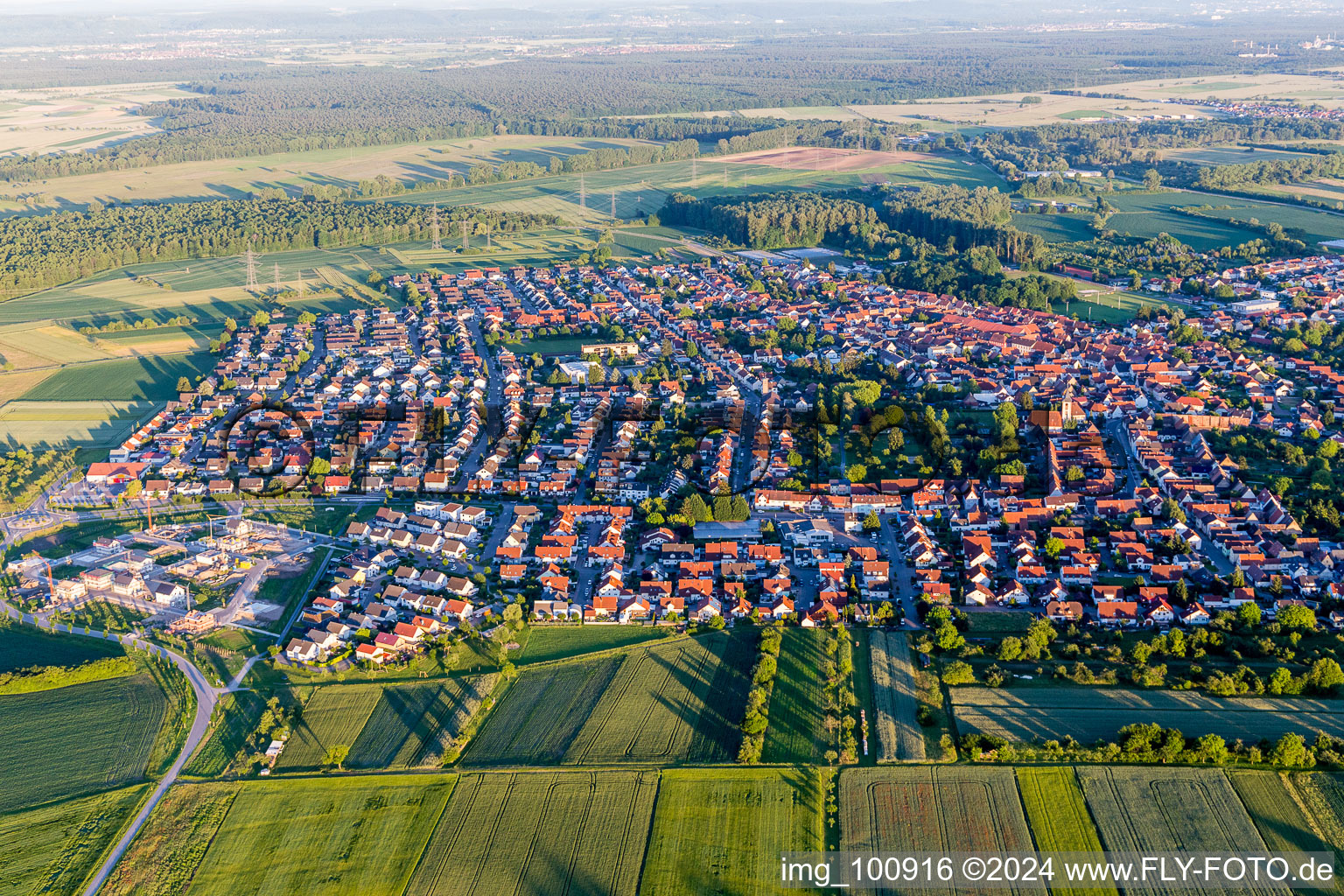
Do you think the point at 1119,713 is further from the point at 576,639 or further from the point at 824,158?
the point at 824,158

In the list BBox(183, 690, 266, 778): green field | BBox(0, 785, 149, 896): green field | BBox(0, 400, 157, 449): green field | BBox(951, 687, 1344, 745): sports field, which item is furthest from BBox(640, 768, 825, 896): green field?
BBox(0, 400, 157, 449): green field

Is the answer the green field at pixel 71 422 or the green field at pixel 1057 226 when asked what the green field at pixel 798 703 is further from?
the green field at pixel 1057 226

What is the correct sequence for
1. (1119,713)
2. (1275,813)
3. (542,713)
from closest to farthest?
(1275,813), (1119,713), (542,713)

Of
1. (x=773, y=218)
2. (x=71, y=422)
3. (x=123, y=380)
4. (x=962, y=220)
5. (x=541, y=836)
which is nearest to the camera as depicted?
(x=541, y=836)

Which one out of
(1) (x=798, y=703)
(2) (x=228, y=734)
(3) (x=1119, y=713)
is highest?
(3) (x=1119, y=713)

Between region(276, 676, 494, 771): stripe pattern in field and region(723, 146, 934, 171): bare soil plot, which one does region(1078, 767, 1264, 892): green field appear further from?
region(723, 146, 934, 171): bare soil plot

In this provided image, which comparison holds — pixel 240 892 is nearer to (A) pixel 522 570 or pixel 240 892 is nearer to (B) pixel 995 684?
(A) pixel 522 570

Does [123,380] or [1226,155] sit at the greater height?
[1226,155]

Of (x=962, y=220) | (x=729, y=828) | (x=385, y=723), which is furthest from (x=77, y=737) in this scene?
(x=962, y=220)
